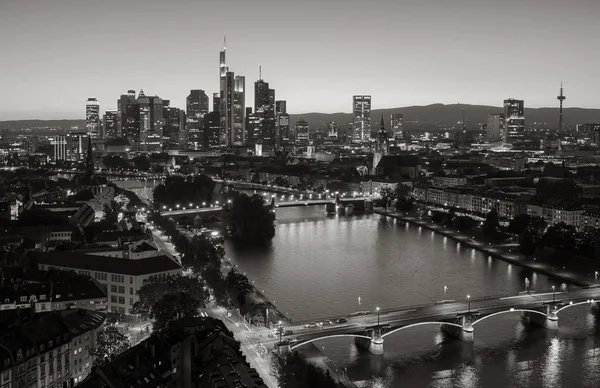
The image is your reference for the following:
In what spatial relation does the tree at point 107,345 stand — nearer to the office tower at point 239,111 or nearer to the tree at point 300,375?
the tree at point 300,375

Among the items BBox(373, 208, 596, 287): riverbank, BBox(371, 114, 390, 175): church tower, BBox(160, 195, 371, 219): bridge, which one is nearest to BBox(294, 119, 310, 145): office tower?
BBox(371, 114, 390, 175): church tower

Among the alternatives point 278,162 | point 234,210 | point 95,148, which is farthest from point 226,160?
point 234,210

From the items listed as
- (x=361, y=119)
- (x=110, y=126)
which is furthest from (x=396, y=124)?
(x=110, y=126)

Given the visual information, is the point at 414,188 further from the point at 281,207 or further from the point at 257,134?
the point at 257,134

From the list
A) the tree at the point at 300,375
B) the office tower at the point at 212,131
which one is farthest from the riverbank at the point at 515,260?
the office tower at the point at 212,131

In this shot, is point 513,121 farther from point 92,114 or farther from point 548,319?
point 548,319
